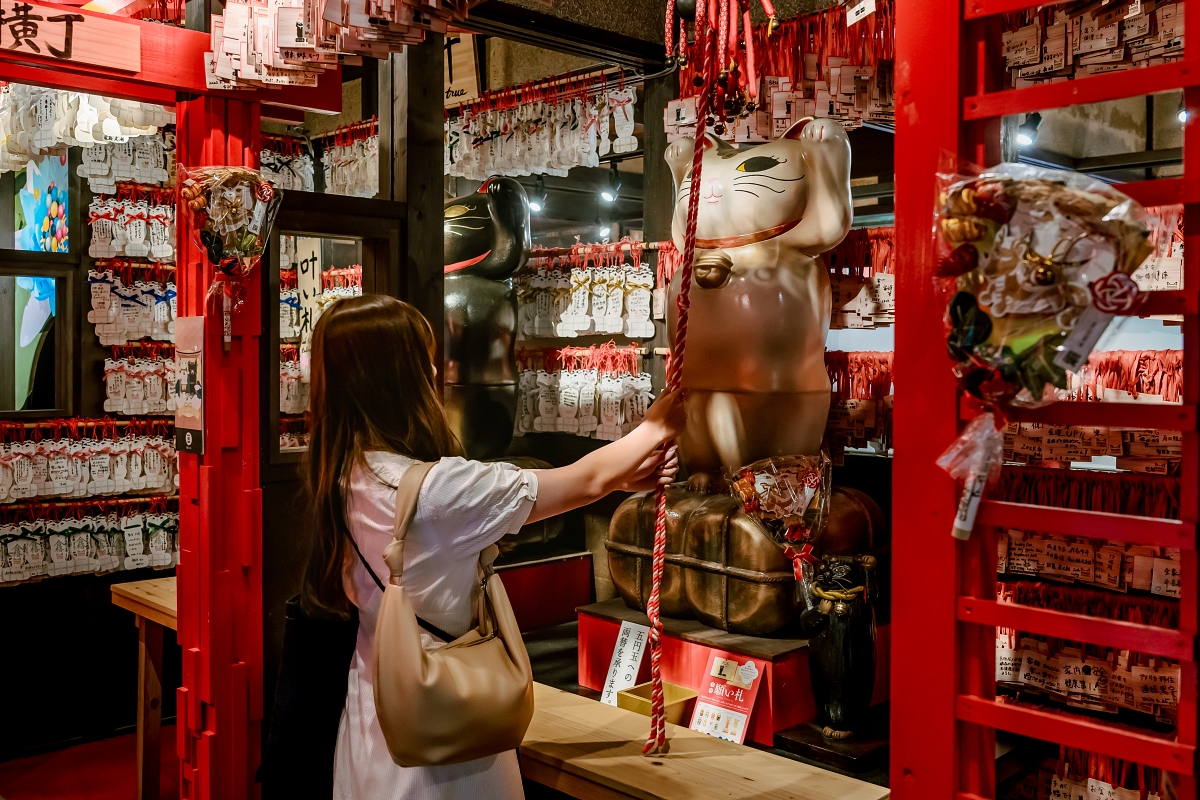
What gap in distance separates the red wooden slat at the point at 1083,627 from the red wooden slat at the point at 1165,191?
62 centimetres

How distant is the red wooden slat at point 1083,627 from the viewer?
4.90ft

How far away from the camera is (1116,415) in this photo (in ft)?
4.94

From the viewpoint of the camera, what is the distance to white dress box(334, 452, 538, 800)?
1885mm

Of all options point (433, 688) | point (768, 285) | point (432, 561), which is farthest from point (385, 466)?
point (768, 285)

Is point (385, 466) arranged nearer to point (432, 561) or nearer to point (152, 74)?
point (432, 561)

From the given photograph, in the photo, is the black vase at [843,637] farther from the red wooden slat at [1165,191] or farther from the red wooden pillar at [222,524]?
the red wooden pillar at [222,524]

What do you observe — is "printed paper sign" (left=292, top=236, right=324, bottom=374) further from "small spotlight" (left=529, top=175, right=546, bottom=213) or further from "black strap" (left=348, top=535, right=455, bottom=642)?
"black strap" (left=348, top=535, right=455, bottom=642)

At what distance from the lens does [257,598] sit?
10.00 feet

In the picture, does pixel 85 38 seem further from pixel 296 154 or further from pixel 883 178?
pixel 883 178

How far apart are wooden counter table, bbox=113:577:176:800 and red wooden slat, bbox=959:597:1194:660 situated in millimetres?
2967

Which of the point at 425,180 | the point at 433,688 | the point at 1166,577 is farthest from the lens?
the point at 425,180

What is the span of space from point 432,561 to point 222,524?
4.39ft

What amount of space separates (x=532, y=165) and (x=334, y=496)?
251 cm

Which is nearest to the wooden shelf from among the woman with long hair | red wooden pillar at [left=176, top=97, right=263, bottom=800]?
the woman with long hair
